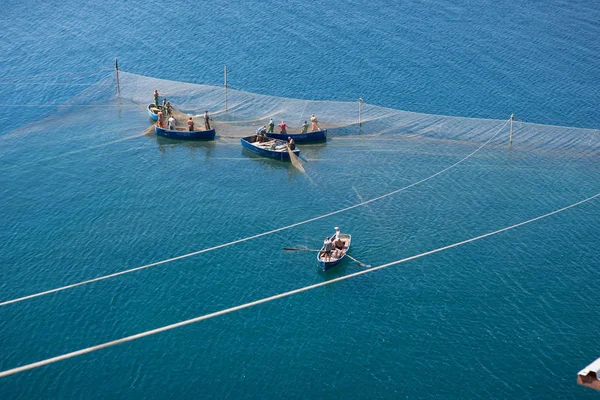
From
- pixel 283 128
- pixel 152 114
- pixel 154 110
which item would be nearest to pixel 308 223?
pixel 283 128

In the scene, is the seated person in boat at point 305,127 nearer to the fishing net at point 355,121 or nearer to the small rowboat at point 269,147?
the fishing net at point 355,121

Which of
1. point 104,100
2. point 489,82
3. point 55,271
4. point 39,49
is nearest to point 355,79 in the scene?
point 489,82

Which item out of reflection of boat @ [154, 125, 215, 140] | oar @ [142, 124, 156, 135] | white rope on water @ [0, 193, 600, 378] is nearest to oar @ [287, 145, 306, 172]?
reflection of boat @ [154, 125, 215, 140]

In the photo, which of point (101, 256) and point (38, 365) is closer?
point (38, 365)

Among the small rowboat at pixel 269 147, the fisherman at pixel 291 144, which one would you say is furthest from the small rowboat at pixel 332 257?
the fisherman at pixel 291 144

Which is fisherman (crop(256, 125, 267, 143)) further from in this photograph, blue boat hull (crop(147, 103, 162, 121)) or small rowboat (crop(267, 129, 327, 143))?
blue boat hull (crop(147, 103, 162, 121))

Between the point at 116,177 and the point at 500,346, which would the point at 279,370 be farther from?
the point at 116,177
